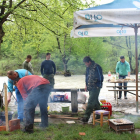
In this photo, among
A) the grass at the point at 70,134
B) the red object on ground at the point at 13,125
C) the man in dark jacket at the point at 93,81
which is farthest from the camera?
the man in dark jacket at the point at 93,81

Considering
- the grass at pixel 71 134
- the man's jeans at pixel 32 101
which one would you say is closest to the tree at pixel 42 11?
the man's jeans at pixel 32 101

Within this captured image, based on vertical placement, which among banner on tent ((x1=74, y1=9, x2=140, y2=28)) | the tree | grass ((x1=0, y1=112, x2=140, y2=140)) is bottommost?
grass ((x1=0, y1=112, x2=140, y2=140))

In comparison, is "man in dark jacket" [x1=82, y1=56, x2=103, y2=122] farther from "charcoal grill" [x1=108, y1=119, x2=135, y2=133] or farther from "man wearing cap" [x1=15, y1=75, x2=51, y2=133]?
"man wearing cap" [x1=15, y1=75, x2=51, y2=133]

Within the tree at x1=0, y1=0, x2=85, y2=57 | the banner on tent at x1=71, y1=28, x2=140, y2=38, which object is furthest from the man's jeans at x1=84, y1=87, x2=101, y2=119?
the tree at x1=0, y1=0, x2=85, y2=57

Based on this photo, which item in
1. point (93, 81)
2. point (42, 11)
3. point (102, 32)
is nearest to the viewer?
point (93, 81)

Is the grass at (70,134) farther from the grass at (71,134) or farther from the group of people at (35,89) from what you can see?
the group of people at (35,89)

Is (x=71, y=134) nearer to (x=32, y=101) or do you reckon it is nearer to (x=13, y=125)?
(x=32, y=101)

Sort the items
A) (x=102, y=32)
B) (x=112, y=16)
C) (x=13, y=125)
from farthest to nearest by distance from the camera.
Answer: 1. (x=102, y=32)
2. (x=112, y=16)
3. (x=13, y=125)

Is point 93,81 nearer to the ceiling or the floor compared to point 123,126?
nearer to the ceiling

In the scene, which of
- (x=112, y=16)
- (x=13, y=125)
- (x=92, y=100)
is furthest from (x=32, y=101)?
(x=112, y=16)

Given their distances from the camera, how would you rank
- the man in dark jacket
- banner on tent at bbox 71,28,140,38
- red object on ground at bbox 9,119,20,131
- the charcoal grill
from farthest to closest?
banner on tent at bbox 71,28,140,38, the man in dark jacket, red object on ground at bbox 9,119,20,131, the charcoal grill

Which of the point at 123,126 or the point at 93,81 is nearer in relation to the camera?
the point at 123,126

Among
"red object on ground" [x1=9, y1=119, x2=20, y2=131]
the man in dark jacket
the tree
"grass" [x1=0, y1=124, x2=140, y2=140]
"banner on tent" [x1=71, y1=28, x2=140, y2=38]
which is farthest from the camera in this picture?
the tree

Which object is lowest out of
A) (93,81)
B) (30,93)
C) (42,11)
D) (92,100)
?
(92,100)
